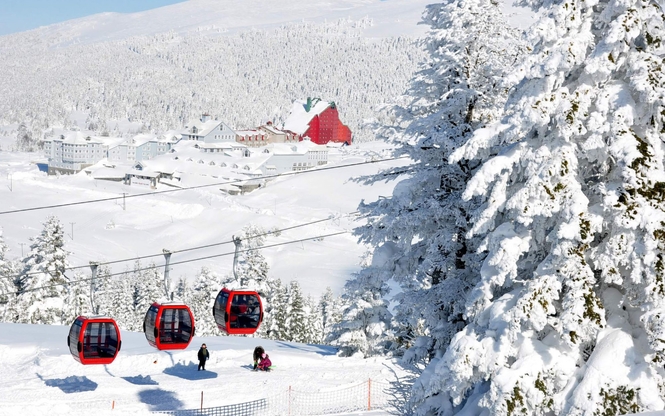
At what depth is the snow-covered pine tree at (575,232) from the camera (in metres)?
9.42

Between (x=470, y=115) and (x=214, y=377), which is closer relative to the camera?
(x=470, y=115)

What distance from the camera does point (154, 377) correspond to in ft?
89.4

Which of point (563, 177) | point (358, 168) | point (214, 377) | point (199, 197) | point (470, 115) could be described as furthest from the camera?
point (358, 168)

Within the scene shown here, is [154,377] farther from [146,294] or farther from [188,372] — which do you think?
[146,294]

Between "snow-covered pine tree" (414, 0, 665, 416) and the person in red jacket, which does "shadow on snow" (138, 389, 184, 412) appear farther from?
"snow-covered pine tree" (414, 0, 665, 416)

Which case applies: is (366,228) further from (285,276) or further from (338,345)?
(285,276)

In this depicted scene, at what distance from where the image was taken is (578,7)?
10484 millimetres

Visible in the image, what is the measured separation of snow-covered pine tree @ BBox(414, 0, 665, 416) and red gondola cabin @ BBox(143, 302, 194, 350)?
14598 millimetres

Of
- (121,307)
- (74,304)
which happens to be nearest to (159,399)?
(74,304)

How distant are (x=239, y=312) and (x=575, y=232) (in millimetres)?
17007

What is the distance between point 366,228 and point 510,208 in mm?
7115

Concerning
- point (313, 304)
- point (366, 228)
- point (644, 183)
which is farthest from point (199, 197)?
point (644, 183)

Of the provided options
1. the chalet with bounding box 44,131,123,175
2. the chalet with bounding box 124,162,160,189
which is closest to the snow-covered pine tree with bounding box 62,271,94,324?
the chalet with bounding box 124,162,160,189

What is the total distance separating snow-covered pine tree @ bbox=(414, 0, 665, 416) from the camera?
9.42m
